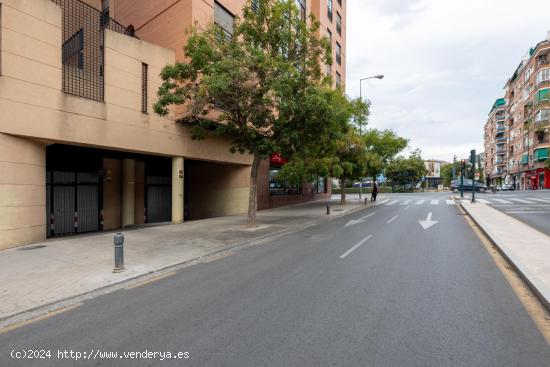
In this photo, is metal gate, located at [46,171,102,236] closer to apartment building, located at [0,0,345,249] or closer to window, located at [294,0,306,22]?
apartment building, located at [0,0,345,249]

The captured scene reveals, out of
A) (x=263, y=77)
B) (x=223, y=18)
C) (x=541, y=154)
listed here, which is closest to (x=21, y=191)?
(x=263, y=77)

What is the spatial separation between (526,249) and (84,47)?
16019 millimetres

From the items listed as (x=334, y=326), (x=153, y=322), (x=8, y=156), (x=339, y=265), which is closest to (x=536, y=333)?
(x=334, y=326)

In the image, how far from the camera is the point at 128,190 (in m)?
17.1

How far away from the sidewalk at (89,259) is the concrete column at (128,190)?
636 cm

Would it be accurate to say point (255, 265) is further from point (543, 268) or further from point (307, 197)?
point (307, 197)

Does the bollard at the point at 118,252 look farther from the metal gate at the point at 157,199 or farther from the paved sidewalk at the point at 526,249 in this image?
the metal gate at the point at 157,199

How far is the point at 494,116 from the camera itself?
74625 millimetres

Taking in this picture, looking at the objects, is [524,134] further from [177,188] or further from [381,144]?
[177,188]

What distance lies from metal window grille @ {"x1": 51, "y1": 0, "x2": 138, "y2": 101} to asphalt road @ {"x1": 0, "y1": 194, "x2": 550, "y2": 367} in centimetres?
860

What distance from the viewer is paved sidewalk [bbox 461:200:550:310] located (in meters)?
4.79

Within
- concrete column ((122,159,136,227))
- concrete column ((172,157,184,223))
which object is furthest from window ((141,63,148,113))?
concrete column ((122,159,136,227))

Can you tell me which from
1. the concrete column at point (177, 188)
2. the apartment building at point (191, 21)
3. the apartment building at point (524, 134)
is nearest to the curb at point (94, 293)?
the concrete column at point (177, 188)

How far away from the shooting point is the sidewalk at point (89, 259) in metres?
5.00
